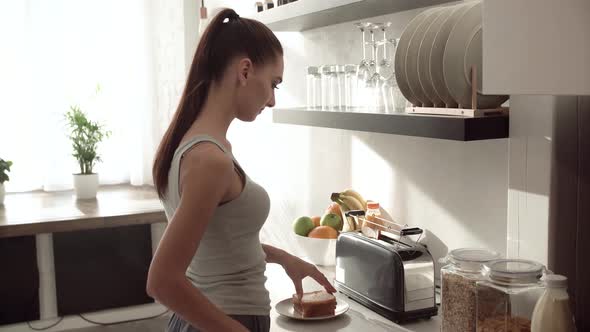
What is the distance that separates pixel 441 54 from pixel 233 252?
676 millimetres

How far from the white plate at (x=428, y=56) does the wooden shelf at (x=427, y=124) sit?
0.09m

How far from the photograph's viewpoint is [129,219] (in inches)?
125

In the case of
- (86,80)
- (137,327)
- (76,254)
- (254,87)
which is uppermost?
(86,80)

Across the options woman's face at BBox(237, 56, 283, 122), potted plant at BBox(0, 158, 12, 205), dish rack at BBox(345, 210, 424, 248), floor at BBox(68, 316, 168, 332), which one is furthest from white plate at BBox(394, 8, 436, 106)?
potted plant at BBox(0, 158, 12, 205)

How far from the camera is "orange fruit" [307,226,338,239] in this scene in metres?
2.22

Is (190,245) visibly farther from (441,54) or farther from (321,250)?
(321,250)

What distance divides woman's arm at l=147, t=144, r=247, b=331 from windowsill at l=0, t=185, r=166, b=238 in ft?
6.69

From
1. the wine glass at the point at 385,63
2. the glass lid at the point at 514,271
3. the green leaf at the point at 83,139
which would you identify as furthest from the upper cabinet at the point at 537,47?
the green leaf at the point at 83,139

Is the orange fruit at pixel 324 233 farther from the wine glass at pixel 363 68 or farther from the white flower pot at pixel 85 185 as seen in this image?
the white flower pot at pixel 85 185

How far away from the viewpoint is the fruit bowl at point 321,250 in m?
2.21

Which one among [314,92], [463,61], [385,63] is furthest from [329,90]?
[463,61]

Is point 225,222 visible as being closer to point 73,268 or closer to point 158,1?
point 73,268

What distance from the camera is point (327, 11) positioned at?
1.93m

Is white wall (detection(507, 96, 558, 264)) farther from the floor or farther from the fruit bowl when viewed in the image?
the floor
